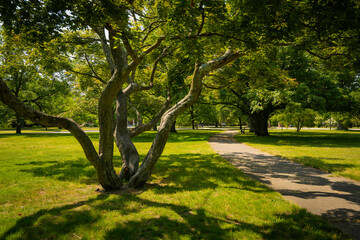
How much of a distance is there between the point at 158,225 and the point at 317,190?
189 inches

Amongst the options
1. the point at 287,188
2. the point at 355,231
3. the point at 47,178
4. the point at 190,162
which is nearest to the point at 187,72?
the point at 190,162

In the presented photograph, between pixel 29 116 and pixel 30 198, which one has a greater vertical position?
pixel 29 116

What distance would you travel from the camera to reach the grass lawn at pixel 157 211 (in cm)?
327

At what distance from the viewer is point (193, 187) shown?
5664 mm

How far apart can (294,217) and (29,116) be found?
6102mm

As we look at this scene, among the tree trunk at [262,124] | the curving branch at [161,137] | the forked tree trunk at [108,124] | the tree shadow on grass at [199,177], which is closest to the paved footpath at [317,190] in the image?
the tree shadow on grass at [199,177]

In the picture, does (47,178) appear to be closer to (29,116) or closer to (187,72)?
(29,116)

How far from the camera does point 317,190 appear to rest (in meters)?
5.26

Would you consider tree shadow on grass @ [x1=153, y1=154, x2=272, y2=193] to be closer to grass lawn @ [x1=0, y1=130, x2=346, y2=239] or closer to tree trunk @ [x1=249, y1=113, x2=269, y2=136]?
grass lawn @ [x1=0, y1=130, x2=346, y2=239]

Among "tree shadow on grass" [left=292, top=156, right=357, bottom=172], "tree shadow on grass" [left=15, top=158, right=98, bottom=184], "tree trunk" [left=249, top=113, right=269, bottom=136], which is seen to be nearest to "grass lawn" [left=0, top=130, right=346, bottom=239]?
"tree shadow on grass" [left=15, top=158, right=98, bottom=184]

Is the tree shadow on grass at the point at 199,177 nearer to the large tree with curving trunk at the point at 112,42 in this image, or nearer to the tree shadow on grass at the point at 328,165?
the large tree with curving trunk at the point at 112,42

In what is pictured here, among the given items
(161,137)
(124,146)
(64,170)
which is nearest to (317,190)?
(161,137)

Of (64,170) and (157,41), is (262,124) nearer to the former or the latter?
(157,41)

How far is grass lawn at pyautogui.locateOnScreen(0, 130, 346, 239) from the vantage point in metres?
3.27
